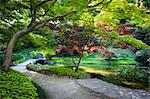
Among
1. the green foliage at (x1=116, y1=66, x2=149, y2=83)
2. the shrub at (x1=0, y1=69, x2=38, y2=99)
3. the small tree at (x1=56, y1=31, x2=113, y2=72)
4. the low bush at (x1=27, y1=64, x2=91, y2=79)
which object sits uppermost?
the small tree at (x1=56, y1=31, x2=113, y2=72)

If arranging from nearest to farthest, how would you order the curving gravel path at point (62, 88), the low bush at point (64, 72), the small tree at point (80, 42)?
the curving gravel path at point (62, 88) < the low bush at point (64, 72) < the small tree at point (80, 42)

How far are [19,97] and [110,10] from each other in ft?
11.6

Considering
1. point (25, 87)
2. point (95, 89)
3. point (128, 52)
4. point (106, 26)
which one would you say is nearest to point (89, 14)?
point (106, 26)

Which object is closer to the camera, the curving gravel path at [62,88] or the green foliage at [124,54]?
the curving gravel path at [62,88]

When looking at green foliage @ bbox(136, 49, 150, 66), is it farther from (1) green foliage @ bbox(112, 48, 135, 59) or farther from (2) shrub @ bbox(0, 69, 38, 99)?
(2) shrub @ bbox(0, 69, 38, 99)

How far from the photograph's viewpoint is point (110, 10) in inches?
284

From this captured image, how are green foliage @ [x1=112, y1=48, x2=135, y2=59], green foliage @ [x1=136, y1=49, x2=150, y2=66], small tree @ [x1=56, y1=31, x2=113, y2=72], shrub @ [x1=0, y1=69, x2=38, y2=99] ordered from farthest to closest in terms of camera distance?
green foliage @ [x1=112, y1=48, x2=135, y2=59] < green foliage @ [x1=136, y1=49, x2=150, y2=66] < small tree @ [x1=56, y1=31, x2=113, y2=72] < shrub @ [x1=0, y1=69, x2=38, y2=99]

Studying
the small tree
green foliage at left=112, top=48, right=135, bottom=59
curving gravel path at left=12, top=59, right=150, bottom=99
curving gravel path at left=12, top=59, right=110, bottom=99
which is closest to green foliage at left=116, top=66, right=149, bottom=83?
the small tree

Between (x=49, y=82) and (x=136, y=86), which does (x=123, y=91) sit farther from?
(x=49, y=82)

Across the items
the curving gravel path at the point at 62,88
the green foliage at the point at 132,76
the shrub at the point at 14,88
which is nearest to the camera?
the shrub at the point at 14,88

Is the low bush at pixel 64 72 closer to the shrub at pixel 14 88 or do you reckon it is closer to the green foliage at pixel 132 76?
the green foliage at pixel 132 76

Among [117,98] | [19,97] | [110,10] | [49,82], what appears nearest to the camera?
[19,97]

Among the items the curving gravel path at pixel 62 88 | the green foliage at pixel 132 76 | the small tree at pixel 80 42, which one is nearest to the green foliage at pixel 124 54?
the green foliage at pixel 132 76

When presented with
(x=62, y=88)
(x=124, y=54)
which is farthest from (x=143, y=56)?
(x=62, y=88)
